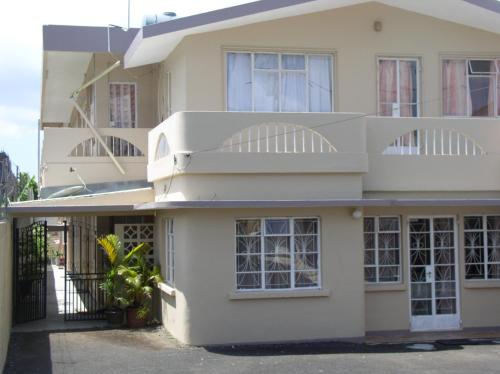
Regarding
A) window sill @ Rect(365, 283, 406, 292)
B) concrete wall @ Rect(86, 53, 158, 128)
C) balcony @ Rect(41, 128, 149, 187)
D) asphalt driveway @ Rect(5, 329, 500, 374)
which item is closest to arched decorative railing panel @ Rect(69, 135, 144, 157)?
balcony @ Rect(41, 128, 149, 187)

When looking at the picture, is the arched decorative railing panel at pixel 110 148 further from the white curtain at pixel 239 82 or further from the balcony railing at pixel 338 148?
the white curtain at pixel 239 82

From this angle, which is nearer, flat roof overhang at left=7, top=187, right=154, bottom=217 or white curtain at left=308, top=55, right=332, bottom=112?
flat roof overhang at left=7, top=187, right=154, bottom=217

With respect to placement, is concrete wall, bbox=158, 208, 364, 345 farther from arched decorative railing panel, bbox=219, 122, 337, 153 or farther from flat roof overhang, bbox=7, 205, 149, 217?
flat roof overhang, bbox=7, 205, 149, 217

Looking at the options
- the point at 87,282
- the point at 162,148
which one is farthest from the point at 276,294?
the point at 87,282

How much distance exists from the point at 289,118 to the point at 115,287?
4.92 metres

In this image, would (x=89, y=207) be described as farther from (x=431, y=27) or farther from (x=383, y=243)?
(x=431, y=27)

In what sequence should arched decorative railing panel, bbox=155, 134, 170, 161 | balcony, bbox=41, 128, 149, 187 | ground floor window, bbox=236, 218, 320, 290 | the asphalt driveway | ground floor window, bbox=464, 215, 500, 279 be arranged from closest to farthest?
the asphalt driveway < ground floor window, bbox=236, 218, 320, 290 < arched decorative railing panel, bbox=155, 134, 170, 161 < ground floor window, bbox=464, 215, 500, 279 < balcony, bbox=41, 128, 149, 187

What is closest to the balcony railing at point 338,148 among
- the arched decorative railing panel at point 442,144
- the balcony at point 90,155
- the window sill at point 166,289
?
the arched decorative railing panel at point 442,144

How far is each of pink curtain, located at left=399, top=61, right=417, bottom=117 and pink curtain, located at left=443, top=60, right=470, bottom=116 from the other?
68 centimetres

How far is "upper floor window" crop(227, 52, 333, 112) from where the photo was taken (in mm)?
14484

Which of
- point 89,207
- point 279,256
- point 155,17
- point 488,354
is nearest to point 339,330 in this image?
point 279,256

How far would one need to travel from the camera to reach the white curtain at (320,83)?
14836mm

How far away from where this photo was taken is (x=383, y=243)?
46.4 feet

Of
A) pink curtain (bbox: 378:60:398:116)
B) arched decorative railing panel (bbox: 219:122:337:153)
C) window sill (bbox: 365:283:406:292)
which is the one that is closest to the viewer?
arched decorative railing panel (bbox: 219:122:337:153)
